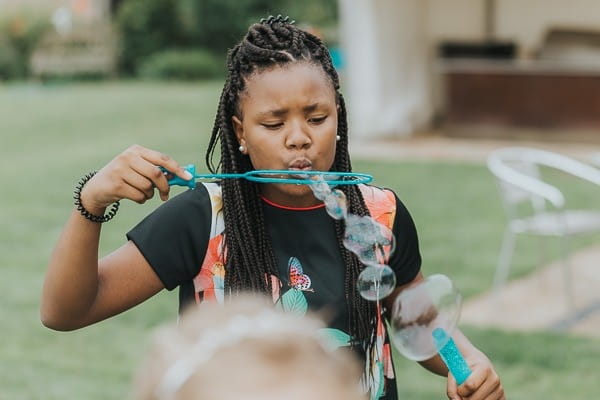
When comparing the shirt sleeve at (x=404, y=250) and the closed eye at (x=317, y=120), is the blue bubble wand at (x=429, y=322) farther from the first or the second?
the closed eye at (x=317, y=120)

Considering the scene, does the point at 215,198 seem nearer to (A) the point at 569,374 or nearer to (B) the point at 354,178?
(B) the point at 354,178

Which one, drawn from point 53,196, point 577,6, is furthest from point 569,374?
point 577,6

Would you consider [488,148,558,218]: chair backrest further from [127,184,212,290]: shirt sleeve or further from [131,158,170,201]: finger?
[131,158,170,201]: finger

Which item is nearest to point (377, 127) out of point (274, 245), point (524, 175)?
point (524, 175)

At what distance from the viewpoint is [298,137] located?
196 centimetres

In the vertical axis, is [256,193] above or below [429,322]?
above

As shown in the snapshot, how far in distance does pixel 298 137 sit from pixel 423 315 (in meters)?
0.39

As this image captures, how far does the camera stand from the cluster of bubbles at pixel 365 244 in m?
2.01

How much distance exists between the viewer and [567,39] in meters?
12.8

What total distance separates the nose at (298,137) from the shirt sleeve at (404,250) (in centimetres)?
31

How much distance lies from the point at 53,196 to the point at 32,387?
16.1 feet

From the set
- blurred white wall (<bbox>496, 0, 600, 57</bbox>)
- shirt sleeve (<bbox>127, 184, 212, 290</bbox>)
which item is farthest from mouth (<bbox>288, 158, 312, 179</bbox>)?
blurred white wall (<bbox>496, 0, 600, 57</bbox>)

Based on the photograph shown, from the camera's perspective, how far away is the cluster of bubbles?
6.59 ft

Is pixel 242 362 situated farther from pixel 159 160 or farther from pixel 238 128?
pixel 238 128
